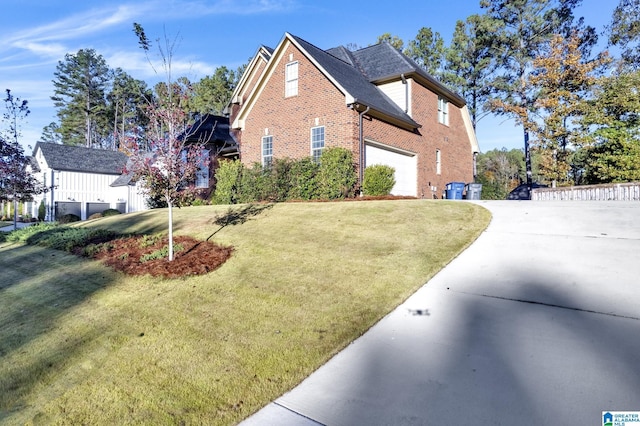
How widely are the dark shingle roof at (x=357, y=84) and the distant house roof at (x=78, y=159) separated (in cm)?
2297

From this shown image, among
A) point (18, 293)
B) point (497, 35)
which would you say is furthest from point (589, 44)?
point (18, 293)

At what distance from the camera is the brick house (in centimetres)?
1588

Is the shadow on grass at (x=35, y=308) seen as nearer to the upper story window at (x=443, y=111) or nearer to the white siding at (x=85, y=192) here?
the upper story window at (x=443, y=111)

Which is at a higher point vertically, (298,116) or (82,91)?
(82,91)

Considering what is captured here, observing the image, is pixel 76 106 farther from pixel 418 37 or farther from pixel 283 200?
pixel 283 200

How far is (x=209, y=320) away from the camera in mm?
4785

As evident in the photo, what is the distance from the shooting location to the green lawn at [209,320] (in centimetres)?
329

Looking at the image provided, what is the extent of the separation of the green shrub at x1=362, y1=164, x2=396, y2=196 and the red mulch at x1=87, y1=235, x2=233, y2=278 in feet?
26.3

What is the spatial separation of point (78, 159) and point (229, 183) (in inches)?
999

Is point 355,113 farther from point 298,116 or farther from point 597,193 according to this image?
point 597,193

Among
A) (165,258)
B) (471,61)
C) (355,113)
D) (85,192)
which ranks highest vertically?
(471,61)

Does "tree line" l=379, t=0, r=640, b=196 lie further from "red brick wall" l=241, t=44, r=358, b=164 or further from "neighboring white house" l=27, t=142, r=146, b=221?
"neighboring white house" l=27, t=142, r=146, b=221

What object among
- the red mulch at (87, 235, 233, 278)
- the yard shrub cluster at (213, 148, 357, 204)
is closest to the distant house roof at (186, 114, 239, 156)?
the yard shrub cluster at (213, 148, 357, 204)

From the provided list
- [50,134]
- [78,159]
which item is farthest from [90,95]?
[78,159]
